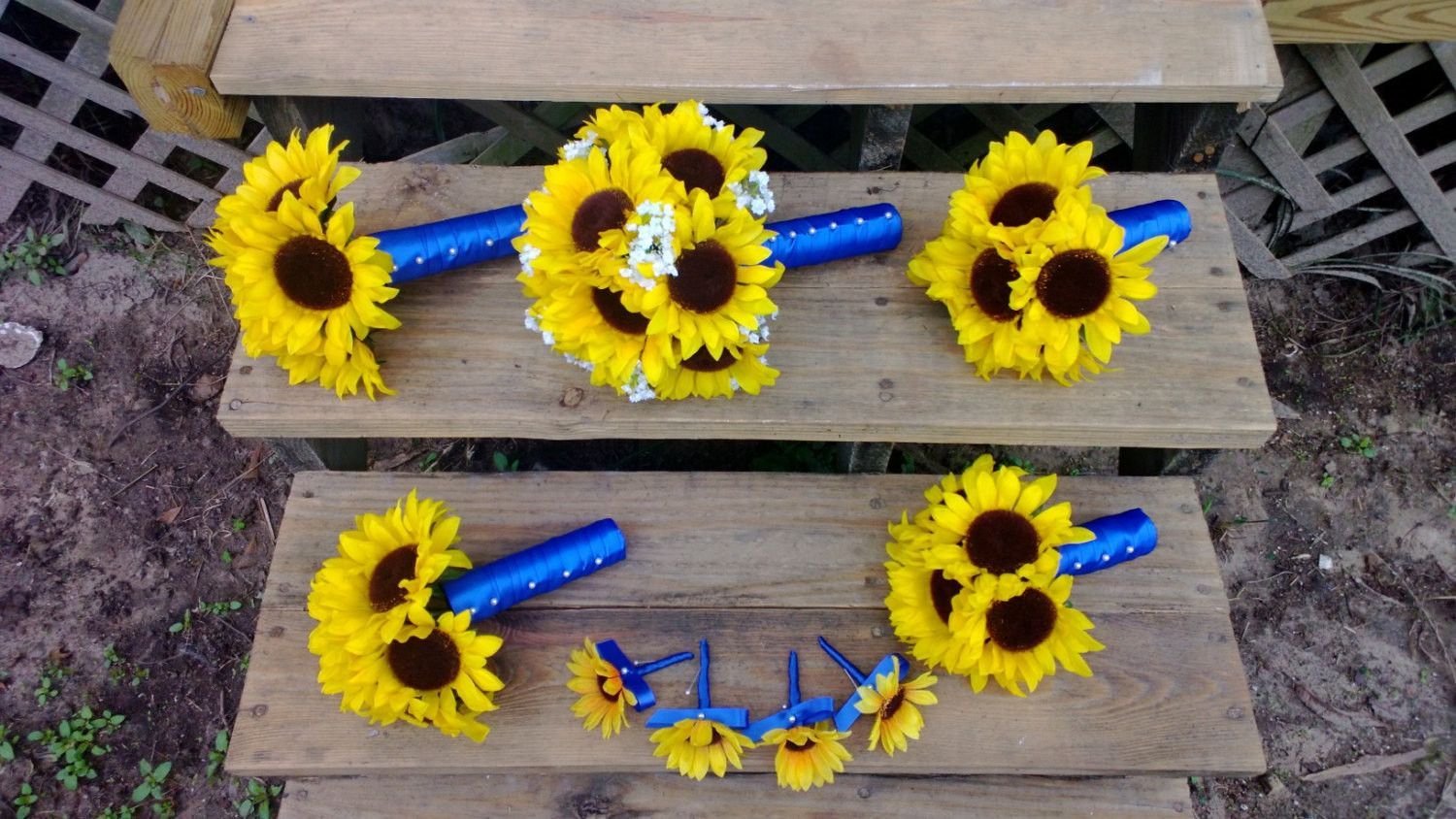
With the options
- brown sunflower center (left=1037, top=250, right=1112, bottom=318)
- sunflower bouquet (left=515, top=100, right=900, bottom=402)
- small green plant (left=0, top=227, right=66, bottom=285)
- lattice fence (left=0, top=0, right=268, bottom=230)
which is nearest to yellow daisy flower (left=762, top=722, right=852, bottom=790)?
sunflower bouquet (left=515, top=100, right=900, bottom=402)

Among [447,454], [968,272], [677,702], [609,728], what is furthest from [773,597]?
[447,454]

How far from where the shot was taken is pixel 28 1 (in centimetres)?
239

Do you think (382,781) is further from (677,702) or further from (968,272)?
(968,272)

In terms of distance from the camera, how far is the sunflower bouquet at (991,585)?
156 centimetres

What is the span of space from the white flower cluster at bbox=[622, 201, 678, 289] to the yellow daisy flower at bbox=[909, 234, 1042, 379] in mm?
542

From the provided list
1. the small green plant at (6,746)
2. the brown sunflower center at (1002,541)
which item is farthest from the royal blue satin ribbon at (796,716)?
the small green plant at (6,746)

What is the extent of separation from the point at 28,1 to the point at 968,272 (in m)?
2.43

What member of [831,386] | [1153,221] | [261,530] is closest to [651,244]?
[831,386]

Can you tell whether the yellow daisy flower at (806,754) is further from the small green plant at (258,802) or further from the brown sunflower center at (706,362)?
the small green plant at (258,802)

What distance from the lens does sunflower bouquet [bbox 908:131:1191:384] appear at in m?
1.49

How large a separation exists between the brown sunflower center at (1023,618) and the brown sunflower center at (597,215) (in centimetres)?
87

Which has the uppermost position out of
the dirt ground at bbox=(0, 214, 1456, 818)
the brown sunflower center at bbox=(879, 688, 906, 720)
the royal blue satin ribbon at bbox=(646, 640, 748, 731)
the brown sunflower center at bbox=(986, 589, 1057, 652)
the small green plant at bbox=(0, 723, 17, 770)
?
the brown sunflower center at bbox=(986, 589, 1057, 652)

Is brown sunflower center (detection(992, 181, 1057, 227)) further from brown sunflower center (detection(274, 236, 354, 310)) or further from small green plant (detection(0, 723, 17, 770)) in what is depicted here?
small green plant (detection(0, 723, 17, 770))

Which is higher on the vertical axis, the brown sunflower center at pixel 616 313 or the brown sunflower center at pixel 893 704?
the brown sunflower center at pixel 616 313
